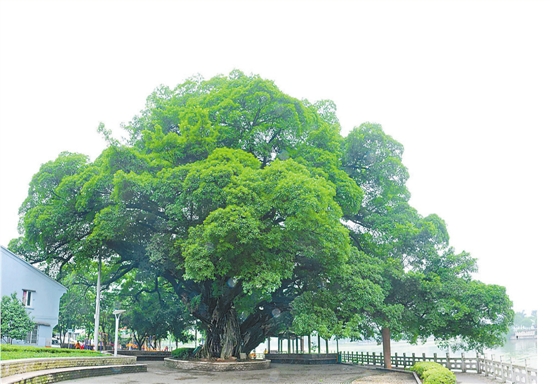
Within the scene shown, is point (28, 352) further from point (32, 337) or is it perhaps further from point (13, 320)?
point (32, 337)

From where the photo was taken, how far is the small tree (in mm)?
21453

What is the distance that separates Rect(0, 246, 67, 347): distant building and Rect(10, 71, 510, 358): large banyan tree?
1060 mm

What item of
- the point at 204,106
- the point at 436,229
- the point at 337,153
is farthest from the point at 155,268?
the point at 436,229

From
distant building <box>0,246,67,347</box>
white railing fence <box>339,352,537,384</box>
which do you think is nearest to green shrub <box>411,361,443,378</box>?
white railing fence <box>339,352,537,384</box>

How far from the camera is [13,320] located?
71.2 feet

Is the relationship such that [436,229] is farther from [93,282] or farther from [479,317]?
[93,282]

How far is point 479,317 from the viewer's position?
24.6 meters

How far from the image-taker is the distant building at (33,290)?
24484mm

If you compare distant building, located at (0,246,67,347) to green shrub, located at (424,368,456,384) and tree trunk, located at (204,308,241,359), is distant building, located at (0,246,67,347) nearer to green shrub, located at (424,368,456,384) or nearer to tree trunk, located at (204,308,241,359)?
tree trunk, located at (204,308,241,359)

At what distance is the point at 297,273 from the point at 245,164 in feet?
20.7

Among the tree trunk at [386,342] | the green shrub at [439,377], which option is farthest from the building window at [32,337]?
the green shrub at [439,377]

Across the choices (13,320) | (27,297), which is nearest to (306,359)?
(27,297)

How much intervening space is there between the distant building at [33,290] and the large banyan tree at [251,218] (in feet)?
3.48

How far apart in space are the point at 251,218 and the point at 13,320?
11850 mm
